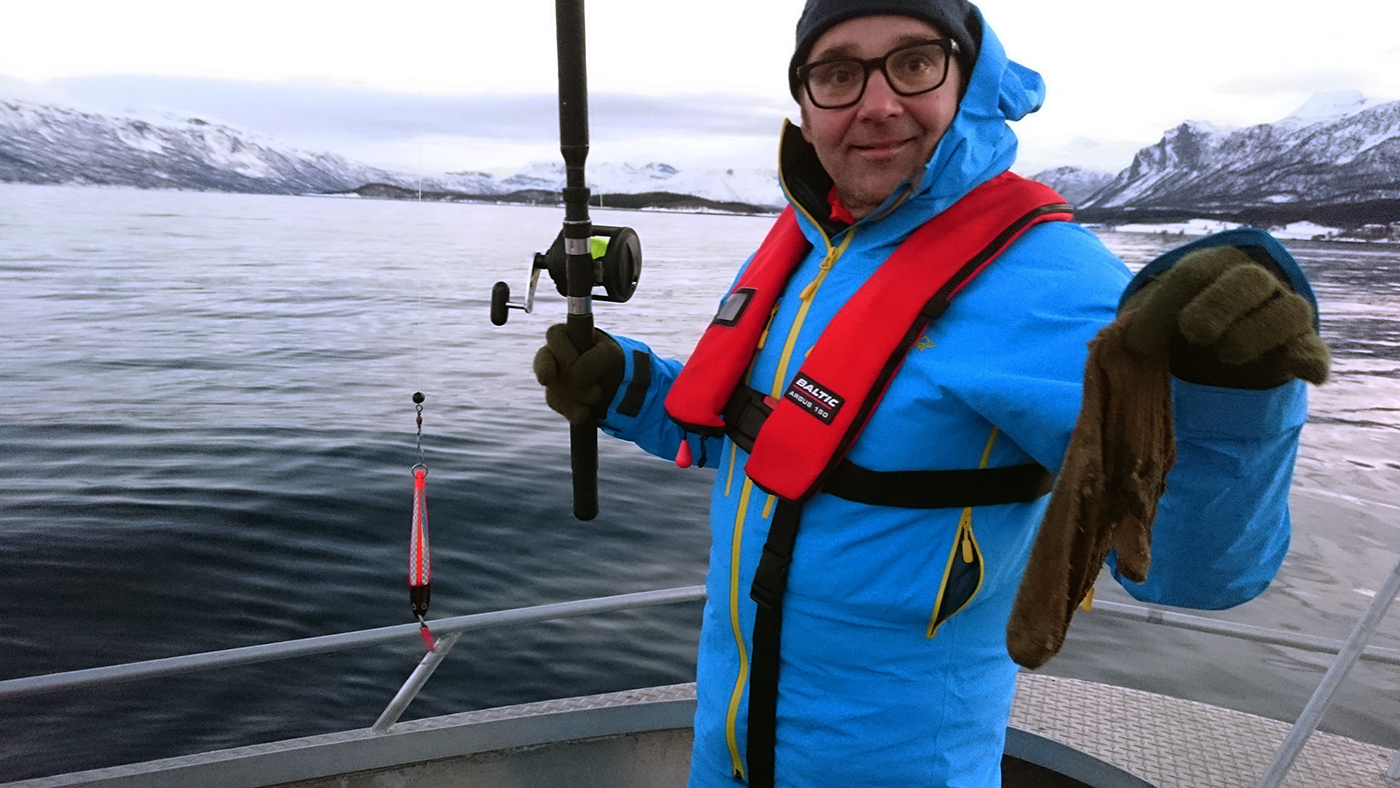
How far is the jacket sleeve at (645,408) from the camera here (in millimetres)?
2172

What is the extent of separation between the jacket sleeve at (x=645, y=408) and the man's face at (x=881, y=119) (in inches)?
30.5

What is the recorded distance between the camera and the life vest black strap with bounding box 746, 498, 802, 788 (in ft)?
5.07

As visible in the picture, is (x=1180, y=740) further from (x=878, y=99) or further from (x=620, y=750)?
(x=878, y=99)

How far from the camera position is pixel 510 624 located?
3.06 metres

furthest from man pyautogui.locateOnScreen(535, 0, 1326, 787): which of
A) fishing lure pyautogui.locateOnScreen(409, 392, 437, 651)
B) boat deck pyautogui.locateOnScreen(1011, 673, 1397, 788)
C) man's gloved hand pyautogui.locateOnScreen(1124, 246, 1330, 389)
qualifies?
boat deck pyautogui.locateOnScreen(1011, 673, 1397, 788)

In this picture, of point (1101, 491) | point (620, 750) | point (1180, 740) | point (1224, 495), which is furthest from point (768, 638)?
point (1180, 740)

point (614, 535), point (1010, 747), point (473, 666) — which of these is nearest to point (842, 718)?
point (1010, 747)

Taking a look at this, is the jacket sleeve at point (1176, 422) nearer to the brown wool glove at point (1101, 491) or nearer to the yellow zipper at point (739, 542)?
the brown wool glove at point (1101, 491)

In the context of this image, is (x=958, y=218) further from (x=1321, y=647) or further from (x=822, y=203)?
(x=1321, y=647)

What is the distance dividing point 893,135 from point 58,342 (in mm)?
37612

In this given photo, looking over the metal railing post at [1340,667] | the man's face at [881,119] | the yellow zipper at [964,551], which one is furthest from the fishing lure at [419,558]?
the metal railing post at [1340,667]

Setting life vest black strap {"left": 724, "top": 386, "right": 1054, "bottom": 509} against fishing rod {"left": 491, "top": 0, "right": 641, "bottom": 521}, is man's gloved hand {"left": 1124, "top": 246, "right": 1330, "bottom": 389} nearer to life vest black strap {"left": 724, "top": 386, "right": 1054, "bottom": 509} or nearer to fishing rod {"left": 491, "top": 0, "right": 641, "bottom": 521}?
life vest black strap {"left": 724, "top": 386, "right": 1054, "bottom": 509}

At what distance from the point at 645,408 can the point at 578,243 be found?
49 centimetres

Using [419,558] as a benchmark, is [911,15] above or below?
above
